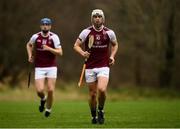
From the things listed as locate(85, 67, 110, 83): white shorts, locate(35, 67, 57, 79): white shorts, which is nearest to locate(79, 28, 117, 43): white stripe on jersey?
locate(85, 67, 110, 83): white shorts

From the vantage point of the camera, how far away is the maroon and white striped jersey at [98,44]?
1873cm

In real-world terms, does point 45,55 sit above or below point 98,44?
below

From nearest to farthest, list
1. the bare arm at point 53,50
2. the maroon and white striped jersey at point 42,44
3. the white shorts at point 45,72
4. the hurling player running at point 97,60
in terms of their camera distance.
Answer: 1. the hurling player running at point 97,60
2. the bare arm at point 53,50
3. the maroon and white striped jersey at point 42,44
4. the white shorts at point 45,72

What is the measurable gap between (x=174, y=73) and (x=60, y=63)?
14.6 metres

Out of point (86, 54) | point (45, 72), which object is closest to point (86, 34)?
point (86, 54)

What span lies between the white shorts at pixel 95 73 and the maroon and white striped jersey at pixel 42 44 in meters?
2.49

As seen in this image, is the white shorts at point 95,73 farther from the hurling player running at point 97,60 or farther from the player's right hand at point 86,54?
the player's right hand at point 86,54

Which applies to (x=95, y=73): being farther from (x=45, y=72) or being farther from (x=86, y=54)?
(x=45, y=72)

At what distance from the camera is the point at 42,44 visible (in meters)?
21.1

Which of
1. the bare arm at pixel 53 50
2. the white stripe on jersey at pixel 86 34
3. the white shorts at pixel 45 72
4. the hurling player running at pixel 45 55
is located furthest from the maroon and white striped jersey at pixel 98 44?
the white shorts at pixel 45 72

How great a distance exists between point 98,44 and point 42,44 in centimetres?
284

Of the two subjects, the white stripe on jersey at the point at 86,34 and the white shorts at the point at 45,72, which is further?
the white shorts at the point at 45,72

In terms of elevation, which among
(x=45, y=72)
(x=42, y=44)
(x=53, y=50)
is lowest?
(x=45, y=72)

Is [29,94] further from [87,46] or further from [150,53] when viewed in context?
[87,46]
